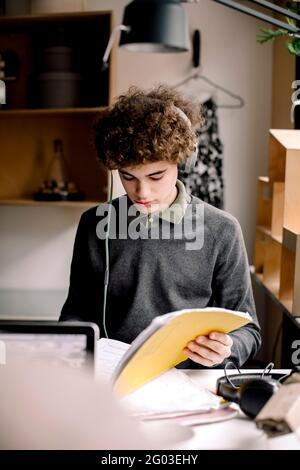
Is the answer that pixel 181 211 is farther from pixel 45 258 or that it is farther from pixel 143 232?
pixel 45 258

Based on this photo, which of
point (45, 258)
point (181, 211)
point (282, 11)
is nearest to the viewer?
point (282, 11)

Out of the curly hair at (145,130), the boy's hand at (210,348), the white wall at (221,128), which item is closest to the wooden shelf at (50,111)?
the white wall at (221,128)

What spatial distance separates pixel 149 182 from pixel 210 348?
49 cm

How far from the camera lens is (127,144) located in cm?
157

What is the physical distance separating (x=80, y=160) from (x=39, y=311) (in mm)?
749

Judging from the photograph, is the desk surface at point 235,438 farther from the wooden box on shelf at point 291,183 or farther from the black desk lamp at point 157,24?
the wooden box on shelf at point 291,183

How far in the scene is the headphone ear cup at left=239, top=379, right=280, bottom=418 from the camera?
102 centimetres

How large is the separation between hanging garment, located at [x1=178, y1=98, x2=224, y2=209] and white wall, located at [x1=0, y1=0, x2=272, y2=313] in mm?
74

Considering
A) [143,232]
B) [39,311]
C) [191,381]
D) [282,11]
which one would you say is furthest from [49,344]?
[39,311]

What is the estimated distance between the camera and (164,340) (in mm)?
1065

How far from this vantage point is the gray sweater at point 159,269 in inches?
64.7

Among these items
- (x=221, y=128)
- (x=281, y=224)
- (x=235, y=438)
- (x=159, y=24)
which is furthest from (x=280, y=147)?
(x=235, y=438)

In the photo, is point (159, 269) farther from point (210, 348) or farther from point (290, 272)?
point (290, 272)

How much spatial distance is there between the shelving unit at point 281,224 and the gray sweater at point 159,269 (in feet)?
1.37
